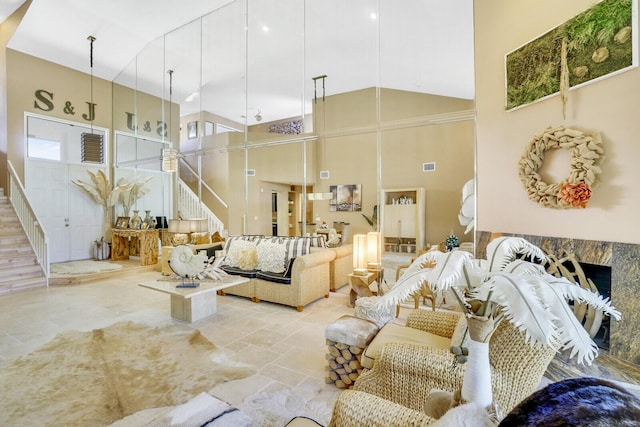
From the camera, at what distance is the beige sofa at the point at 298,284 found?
4074mm

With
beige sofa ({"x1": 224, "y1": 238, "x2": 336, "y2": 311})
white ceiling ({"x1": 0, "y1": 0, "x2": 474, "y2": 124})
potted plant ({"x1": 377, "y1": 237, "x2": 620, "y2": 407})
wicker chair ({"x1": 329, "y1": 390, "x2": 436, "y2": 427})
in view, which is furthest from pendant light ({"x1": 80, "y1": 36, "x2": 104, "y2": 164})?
potted plant ({"x1": 377, "y1": 237, "x2": 620, "y2": 407})

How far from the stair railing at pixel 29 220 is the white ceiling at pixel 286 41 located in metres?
2.99

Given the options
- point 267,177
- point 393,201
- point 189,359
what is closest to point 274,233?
point 267,177

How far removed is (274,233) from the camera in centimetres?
853

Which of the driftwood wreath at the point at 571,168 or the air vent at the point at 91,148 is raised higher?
the air vent at the point at 91,148

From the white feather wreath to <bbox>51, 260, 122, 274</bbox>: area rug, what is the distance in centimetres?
367

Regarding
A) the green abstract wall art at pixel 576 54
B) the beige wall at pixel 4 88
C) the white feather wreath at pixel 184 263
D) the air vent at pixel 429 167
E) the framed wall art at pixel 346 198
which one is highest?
the beige wall at pixel 4 88

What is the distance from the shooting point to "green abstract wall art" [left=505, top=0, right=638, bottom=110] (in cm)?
231

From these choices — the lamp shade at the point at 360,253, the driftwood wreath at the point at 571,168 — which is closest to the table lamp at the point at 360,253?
the lamp shade at the point at 360,253

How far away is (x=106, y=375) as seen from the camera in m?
2.47

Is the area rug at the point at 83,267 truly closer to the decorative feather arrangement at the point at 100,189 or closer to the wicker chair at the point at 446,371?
the decorative feather arrangement at the point at 100,189

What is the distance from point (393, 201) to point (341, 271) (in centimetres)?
206

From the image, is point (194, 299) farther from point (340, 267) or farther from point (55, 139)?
point (55, 139)

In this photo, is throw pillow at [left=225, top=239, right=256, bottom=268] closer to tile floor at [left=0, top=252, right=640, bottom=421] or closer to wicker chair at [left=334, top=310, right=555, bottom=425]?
tile floor at [left=0, top=252, right=640, bottom=421]
